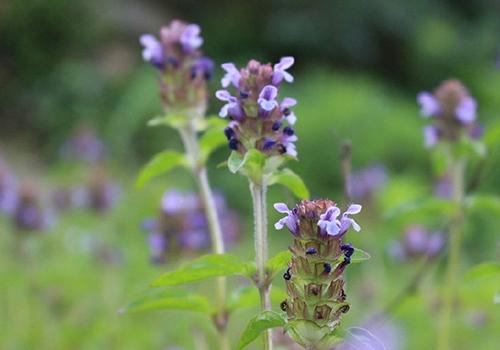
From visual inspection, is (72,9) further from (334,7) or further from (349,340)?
(349,340)

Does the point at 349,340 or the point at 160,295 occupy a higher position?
the point at 160,295

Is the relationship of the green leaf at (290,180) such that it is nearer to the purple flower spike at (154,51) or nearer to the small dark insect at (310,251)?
the small dark insect at (310,251)

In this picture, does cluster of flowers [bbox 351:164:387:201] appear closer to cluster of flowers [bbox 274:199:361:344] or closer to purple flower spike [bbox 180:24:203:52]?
purple flower spike [bbox 180:24:203:52]

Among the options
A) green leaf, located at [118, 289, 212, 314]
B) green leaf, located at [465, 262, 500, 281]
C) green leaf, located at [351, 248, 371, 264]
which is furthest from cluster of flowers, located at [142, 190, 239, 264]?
green leaf, located at [351, 248, 371, 264]

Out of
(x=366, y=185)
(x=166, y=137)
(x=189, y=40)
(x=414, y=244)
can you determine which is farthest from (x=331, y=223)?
(x=166, y=137)

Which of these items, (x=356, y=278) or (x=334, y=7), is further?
(x=334, y=7)

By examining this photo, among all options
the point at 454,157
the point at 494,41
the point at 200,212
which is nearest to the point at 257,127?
the point at 454,157

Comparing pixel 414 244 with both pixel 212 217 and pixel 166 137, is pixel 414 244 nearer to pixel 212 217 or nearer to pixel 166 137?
pixel 212 217
